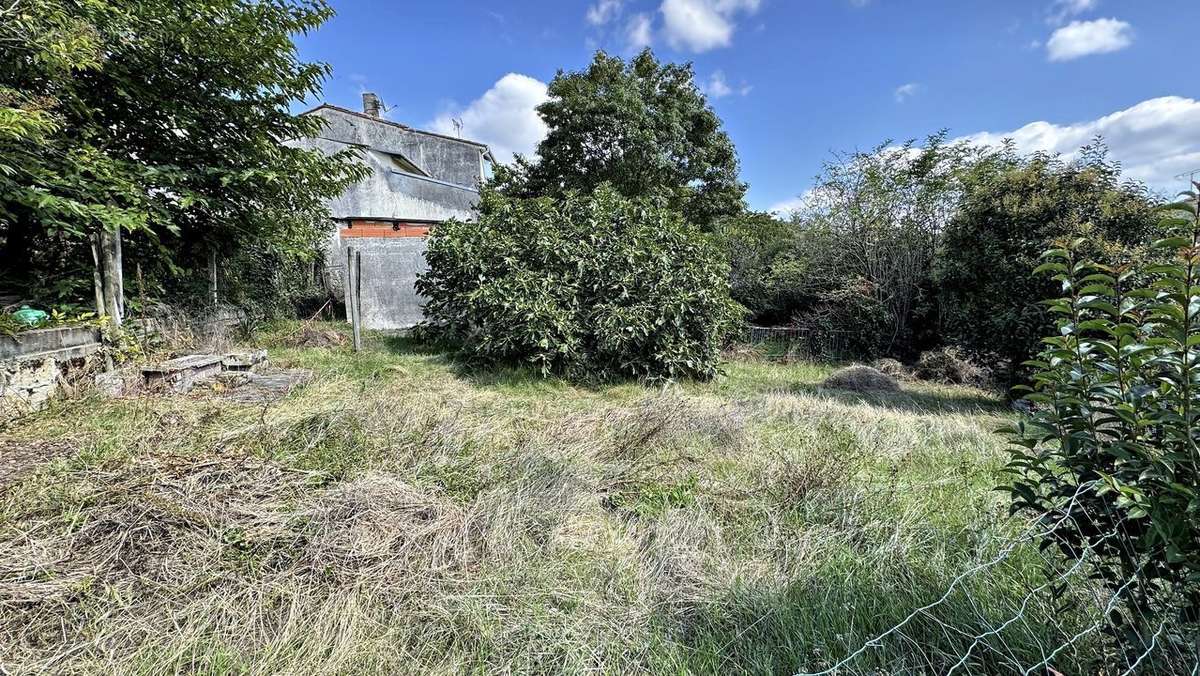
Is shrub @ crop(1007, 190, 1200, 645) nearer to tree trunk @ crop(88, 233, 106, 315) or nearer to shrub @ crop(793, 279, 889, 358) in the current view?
tree trunk @ crop(88, 233, 106, 315)

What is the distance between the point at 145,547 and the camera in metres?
1.92

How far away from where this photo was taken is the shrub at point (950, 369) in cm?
664

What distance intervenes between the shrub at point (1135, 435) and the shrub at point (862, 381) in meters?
5.31

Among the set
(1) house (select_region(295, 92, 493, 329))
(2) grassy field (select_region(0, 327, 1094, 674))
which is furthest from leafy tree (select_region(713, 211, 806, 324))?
(2) grassy field (select_region(0, 327, 1094, 674))

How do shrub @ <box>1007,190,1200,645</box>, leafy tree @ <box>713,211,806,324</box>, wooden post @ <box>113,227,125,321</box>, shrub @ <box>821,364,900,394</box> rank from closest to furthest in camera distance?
1. shrub @ <box>1007,190,1200,645</box>
2. wooden post @ <box>113,227,125,321</box>
3. shrub @ <box>821,364,900,394</box>
4. leafy tree @ <box>713,211,806,324</box>

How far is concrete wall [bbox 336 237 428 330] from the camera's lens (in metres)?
8.88

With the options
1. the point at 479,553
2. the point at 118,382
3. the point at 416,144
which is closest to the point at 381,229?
the point at 416,144

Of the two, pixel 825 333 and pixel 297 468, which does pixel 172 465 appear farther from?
pixel 825 333

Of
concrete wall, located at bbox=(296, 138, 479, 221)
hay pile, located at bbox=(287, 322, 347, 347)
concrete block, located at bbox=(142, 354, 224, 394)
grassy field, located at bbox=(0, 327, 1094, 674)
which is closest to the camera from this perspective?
grassy field, located at bbox=(0, 327, 1094, 674)

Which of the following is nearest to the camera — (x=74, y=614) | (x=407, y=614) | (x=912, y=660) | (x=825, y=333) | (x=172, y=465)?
(x=912, y=660)

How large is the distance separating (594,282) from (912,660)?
16.1ft

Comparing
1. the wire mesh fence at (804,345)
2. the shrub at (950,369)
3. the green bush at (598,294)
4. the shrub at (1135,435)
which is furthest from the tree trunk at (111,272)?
the shrub at (950,369)

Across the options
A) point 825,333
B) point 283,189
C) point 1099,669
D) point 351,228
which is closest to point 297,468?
point 1099,669

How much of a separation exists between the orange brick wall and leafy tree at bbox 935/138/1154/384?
1151cm
